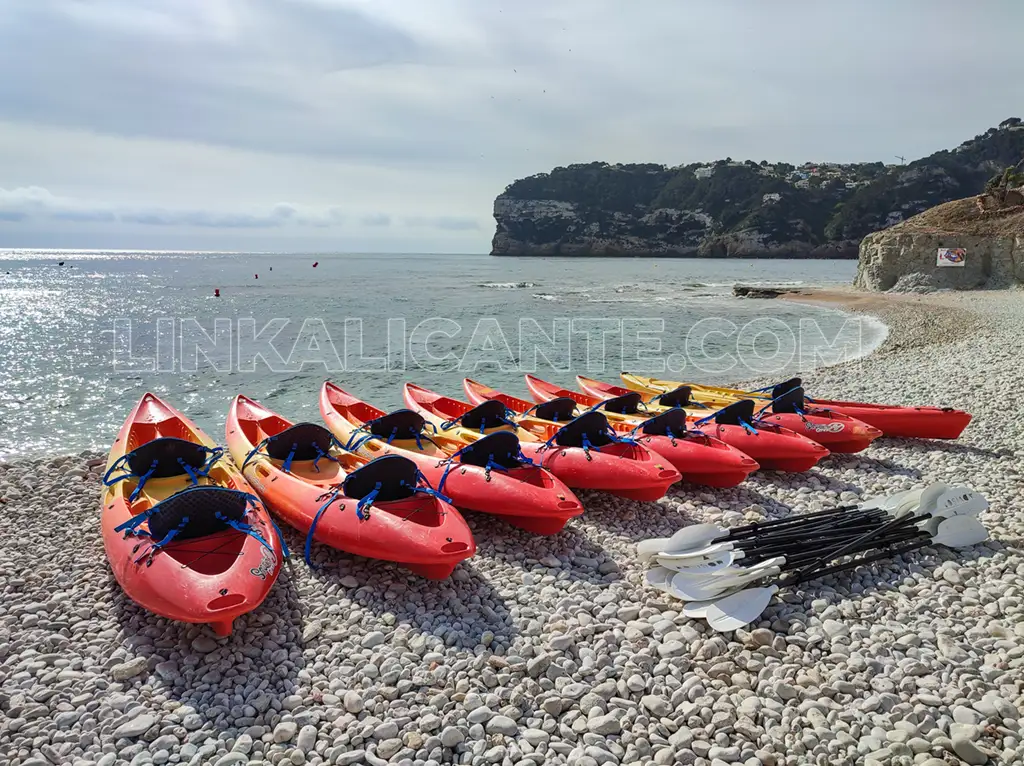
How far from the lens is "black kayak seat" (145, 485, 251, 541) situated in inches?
166

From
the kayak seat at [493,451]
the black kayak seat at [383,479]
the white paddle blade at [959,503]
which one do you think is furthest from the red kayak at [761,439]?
the black kayak seat at [383,479]

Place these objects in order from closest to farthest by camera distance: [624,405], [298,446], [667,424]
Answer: [298,446], [667,424], [624,405]

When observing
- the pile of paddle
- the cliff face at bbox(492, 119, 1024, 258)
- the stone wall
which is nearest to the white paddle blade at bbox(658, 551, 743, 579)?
the pile of paddle

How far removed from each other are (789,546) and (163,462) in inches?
199

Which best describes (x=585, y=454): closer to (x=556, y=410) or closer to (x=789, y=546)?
(x=556, y=410)

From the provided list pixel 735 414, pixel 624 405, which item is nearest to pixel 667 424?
pixel 735 414

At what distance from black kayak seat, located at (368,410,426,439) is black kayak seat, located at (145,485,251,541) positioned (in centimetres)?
214

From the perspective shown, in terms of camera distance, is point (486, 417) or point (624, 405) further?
point (624, 405)

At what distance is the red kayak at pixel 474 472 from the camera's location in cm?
490

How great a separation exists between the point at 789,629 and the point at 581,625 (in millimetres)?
1226

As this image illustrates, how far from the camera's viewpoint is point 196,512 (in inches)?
169

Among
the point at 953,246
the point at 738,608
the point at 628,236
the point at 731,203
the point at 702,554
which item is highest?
the point at 731,203

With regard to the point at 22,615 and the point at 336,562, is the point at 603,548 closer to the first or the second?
the point at 336,562

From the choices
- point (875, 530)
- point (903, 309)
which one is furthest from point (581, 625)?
point (903, 309)
